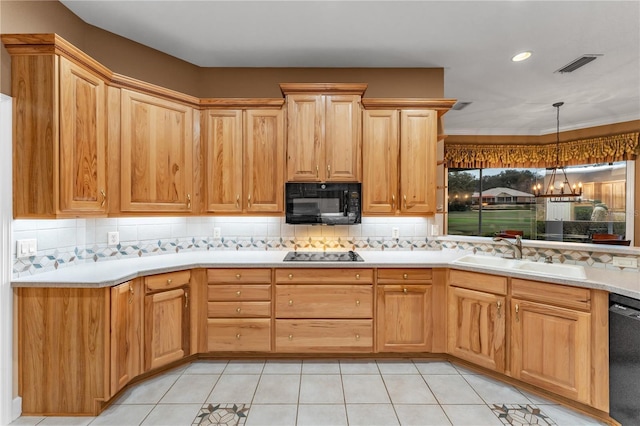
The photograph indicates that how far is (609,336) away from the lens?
1.83 m

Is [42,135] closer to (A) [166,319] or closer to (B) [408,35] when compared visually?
(A) [166,319]

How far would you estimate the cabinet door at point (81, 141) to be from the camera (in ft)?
6.29

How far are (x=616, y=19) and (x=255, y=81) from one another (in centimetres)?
311

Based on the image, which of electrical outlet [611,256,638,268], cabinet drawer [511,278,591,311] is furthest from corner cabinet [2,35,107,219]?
electrical outlet [611,256,638,268]

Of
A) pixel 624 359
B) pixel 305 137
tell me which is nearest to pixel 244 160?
pixel 305 137

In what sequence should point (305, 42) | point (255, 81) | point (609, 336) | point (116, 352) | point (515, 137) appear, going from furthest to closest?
point (515, 137), point (255, 81), point (305, 42), point (116, 352), point (609, 336)

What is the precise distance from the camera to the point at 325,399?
2076mm

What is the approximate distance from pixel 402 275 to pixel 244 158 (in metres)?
1.83

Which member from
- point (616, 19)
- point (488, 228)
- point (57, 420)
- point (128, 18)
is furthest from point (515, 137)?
point (57, 420)

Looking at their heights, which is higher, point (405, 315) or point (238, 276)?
point (238, 276)

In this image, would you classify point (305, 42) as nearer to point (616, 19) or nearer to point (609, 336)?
point (616, 19)

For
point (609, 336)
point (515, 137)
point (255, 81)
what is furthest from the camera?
point (515, 137)

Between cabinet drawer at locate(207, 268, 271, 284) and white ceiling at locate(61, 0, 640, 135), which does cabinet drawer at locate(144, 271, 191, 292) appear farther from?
white ceiling at locate(61, 0, 640, 135)

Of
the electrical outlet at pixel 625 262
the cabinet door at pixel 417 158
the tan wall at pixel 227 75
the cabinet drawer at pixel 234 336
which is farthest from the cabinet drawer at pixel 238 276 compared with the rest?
the electrical outlet at pixel 625 262
